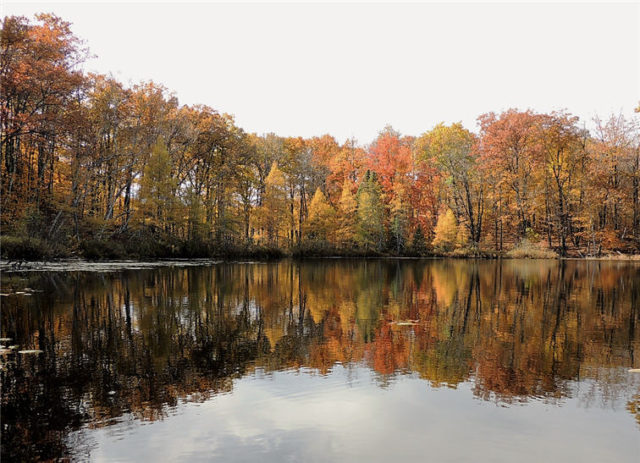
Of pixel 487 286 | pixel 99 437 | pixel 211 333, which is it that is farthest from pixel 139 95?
pixel 99 437

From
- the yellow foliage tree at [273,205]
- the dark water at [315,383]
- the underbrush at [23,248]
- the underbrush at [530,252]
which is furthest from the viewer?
the yellow foliage tree at [273,205]

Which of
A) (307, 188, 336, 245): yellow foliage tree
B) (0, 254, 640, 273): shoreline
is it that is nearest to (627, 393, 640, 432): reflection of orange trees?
(0, 254, 640, 273): shoreline

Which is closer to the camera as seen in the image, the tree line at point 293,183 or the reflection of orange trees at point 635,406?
the reflection of orange trees at point 635,406

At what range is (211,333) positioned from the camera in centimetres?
1018

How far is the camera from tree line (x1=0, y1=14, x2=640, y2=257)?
31.9m

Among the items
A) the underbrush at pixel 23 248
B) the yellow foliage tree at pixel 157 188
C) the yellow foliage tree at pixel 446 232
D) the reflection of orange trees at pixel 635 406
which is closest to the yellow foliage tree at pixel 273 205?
the yellow foliage tree at pixel 157 188

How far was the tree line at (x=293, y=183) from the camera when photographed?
31938 mm

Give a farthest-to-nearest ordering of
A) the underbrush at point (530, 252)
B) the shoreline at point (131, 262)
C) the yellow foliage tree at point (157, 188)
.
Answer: the underbrush at point (530, 252) → the yellow foliage tree at point (157, 188) → the shoreline at point (131, 262)

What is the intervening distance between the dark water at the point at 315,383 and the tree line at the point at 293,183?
72.0 feet

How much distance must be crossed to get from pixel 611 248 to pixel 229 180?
4618 cm

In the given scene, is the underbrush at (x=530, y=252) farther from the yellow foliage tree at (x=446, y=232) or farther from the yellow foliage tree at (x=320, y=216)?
the yellow foliage tree at (x=320, y=216)

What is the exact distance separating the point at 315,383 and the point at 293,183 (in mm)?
53927

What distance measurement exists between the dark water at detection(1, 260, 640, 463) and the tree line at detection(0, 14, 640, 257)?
21932 mm

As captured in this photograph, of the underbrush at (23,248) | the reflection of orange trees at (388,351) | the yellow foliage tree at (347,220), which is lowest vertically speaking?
the reflection of orange trees at (388,351)
